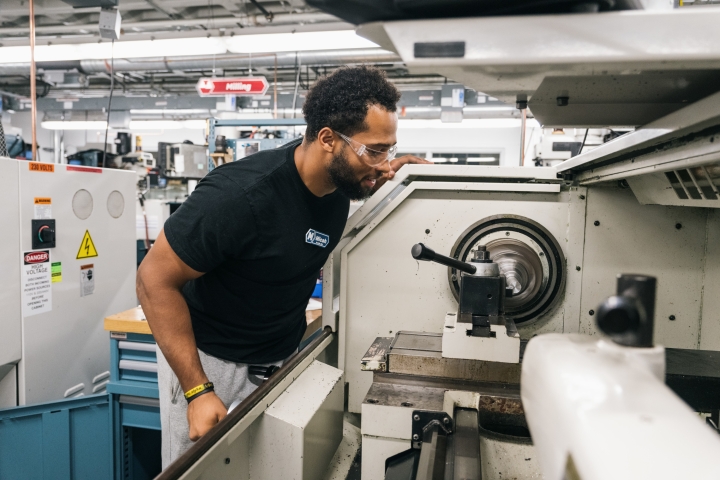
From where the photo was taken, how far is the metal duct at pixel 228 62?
160 inches

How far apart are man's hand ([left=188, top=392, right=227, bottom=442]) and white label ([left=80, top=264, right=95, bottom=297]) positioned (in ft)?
4.60

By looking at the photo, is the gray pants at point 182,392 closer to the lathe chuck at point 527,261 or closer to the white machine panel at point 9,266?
the lathe chuck at point 527,261

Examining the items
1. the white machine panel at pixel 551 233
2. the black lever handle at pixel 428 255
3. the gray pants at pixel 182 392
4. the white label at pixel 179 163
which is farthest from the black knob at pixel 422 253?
the white label at pixel 179 163

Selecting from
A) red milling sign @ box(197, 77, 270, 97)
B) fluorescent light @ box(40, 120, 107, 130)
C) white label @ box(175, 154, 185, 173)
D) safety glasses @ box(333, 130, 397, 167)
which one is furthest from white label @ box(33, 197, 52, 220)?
fluorescent light @ box(40, 120, 107, 130)

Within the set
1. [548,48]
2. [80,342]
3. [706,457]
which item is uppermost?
[548,48]

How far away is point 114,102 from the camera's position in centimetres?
624

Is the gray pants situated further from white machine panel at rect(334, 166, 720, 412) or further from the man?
white machine panel at rect(334, 166, 720, 412)

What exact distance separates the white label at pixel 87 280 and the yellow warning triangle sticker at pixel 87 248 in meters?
0.05

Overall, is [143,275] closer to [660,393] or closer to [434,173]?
[434,173]

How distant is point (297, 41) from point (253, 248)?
1.72m

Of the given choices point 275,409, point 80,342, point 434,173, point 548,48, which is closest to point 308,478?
point 275,409

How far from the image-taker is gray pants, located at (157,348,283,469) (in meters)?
1.26

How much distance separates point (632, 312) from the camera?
38 cm

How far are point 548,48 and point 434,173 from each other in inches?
33.8
